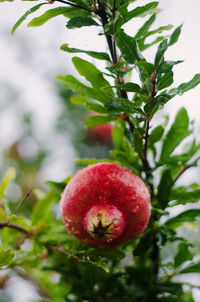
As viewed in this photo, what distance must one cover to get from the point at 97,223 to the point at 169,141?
473mm

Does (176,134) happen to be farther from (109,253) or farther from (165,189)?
(109,253)

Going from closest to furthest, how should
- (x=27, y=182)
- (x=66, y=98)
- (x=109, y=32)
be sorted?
(x=109, y=32) → (x=27, y=182) → (x=66, y=98)

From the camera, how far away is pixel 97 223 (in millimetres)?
891

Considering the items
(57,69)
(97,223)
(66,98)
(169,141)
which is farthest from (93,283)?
(57,69)

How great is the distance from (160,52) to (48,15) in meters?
0.39

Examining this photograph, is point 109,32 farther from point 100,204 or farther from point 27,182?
point 27,182

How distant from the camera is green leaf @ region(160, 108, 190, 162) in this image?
46.6 inches

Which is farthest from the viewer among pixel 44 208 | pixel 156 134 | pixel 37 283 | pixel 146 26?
pixel 37 283

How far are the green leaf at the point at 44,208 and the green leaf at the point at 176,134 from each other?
48 centimetres

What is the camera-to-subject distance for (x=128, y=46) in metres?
0.81

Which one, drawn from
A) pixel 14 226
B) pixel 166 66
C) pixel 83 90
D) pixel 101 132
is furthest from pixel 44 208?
pixel 101 132

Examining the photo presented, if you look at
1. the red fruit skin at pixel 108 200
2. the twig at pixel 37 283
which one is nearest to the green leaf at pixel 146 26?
the red fruit skin at pixel 108 200

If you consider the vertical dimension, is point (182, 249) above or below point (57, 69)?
below

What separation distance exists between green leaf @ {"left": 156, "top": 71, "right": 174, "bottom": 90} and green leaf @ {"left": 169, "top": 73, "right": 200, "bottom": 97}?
0.09ft
